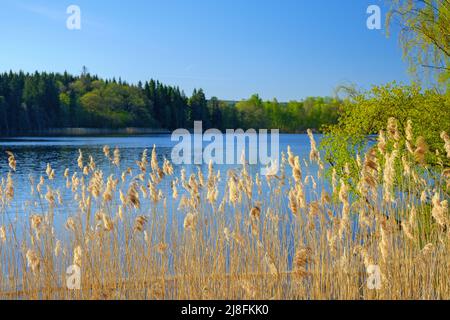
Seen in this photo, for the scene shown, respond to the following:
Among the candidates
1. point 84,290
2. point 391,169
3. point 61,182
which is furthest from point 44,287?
point 61,182

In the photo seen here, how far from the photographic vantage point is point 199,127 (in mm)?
92250

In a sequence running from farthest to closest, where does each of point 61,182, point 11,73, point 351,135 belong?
point 11,73 → point 61,182 → point 351,135

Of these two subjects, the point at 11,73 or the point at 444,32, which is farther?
the point at 11,73

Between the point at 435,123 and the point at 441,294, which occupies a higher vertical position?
the point at 435,123

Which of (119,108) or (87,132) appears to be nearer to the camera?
(87,132)

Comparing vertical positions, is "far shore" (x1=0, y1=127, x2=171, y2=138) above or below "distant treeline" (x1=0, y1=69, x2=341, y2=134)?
below

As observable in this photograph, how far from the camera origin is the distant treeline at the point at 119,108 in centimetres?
7612

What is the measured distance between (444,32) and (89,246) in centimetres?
1011

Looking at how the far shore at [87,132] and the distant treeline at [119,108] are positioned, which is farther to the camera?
the far shore at [87,132]

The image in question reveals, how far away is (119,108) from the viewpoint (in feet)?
290

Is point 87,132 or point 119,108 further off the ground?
point 119,108

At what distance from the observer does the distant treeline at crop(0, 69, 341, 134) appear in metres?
76.1

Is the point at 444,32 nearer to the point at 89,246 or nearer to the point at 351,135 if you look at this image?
the point at 351,135

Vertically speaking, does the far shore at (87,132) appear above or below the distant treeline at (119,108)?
below
